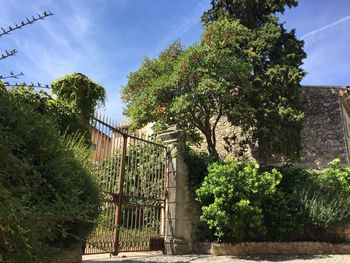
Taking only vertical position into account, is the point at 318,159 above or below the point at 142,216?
above

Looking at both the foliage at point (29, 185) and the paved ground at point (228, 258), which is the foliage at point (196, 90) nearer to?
the paved ground at point (228, 258)

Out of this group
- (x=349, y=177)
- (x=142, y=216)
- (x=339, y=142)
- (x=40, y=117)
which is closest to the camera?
(x=40, y=117)

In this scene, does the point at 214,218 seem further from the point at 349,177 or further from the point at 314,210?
the point at 349,177

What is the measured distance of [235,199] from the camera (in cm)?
849

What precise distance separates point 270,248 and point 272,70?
8812 millimetres

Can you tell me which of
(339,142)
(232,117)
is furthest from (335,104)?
(232,117)

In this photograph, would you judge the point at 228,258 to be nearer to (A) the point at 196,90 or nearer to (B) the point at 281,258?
(B) the point at 281,258

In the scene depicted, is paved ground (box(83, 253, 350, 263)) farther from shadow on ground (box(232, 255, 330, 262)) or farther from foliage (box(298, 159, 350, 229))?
foliage (box(298, 159, 350, 229))

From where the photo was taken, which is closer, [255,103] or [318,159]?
[255,103]

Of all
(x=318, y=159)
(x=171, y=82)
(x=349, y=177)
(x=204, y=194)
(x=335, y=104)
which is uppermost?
(x=335, y=104)

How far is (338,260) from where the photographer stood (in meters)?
7.80

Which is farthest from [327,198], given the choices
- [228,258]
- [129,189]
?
[129,189]

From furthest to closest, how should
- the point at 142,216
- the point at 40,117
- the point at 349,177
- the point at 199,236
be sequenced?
the point at 349,177
the point at 199,236
the point at 142,216
the point at 40,117

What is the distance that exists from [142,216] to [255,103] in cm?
908
